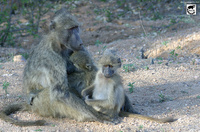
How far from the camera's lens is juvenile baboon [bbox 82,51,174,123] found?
3.90 metres

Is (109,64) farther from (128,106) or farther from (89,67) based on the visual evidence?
(128,106)

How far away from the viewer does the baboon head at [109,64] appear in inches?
153

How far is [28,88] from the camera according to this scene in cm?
440

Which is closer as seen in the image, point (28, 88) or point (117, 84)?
point (117, 84)

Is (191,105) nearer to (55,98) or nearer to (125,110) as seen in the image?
(125,110)

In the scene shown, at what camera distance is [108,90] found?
393 centimetres

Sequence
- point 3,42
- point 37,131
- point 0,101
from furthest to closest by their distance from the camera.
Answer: point 3,42, point 0,101, point 37,131

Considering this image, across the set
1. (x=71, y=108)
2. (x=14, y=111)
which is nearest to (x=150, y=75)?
(x=71, y=108)

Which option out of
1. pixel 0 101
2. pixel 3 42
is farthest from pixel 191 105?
pixel 3 42

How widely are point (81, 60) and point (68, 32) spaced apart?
0.42 metres

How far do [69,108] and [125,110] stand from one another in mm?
852

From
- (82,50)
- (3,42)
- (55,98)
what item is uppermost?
(82,50)

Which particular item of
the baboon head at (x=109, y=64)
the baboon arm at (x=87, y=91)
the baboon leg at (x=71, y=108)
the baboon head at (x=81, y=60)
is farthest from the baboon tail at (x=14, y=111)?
the baboon head at (x=109, y=64)

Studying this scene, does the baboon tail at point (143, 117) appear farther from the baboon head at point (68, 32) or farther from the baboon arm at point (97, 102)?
the baboon head at point (68, 32)
